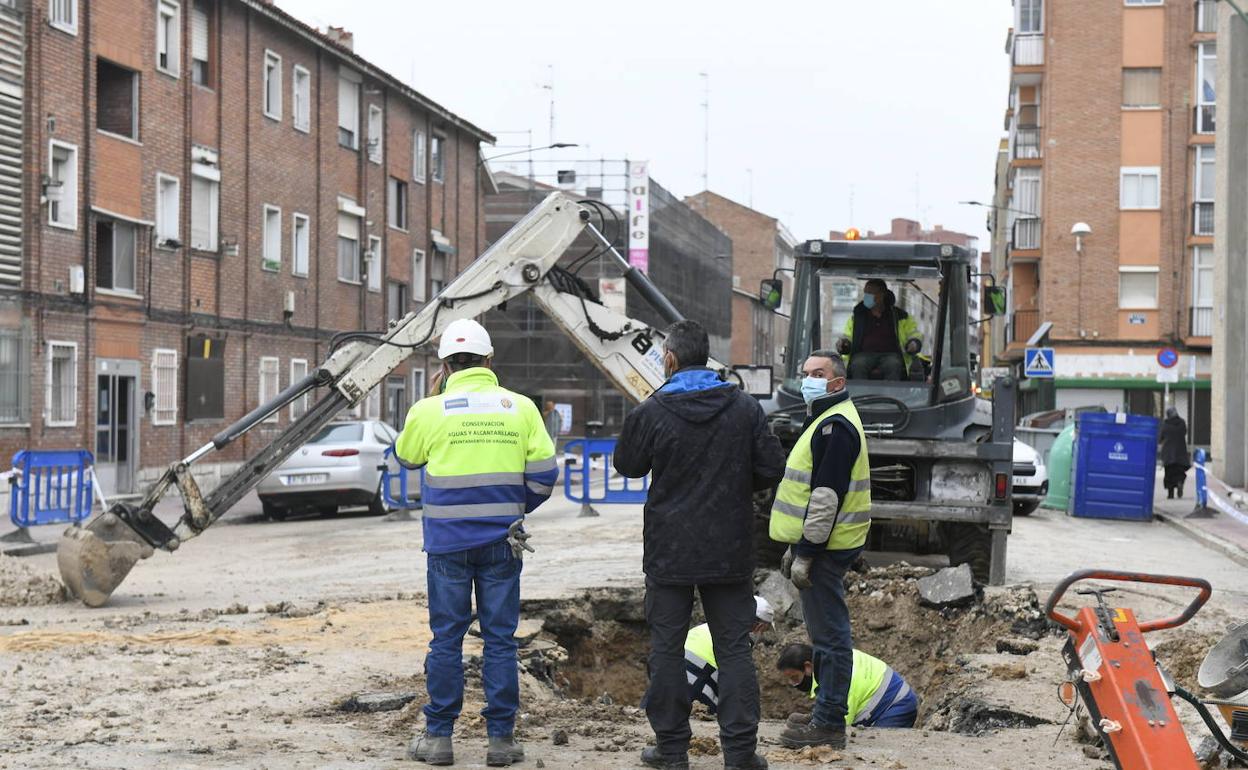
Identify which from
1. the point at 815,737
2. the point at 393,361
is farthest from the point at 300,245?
the point at 815,737

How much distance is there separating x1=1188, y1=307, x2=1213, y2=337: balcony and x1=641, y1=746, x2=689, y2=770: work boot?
43.8 meters

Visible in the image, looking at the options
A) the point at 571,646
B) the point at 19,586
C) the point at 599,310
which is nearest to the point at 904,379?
the point at 599,310

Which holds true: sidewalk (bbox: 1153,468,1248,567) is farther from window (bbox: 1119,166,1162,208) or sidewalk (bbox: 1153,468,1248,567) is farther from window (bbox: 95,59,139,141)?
window (bbox: 1119,166,1162,208)

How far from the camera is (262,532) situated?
2073cm

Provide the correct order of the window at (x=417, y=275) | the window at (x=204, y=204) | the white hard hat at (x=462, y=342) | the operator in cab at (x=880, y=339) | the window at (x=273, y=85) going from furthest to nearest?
the window at (x=417, y=275), the window at (x=273, y=85), the window at (x=204, y=204), the operator in cab at (x=880, y=339), the white hard hat at (x=462, y=342)

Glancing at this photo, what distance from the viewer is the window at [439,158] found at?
4265 centimetres

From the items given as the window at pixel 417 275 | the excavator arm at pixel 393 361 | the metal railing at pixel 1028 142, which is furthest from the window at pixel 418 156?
the excavator arm at pixel 393 361

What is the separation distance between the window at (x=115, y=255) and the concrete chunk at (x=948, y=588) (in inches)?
723

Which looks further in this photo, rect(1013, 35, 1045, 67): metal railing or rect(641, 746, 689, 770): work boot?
rect(1013, 35, 1045, 67): metal railing

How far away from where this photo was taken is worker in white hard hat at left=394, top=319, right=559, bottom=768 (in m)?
6.50

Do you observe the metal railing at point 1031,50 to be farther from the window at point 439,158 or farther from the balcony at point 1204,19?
the window at point 439,158

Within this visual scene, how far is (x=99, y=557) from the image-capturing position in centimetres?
1234

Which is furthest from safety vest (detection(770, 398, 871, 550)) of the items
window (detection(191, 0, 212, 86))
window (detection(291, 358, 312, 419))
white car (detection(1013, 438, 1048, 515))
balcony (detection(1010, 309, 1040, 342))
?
balcony (detection(1010, 309, 1040, 342))

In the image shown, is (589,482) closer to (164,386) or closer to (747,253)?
(164,386)
